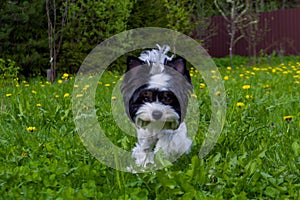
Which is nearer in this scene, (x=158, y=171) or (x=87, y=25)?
(x=158, y=171)

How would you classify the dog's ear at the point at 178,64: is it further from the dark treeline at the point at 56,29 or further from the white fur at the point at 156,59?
the dark treeline at the point at 56,29

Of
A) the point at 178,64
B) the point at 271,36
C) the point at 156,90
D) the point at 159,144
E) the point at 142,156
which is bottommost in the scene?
the point at 271,36

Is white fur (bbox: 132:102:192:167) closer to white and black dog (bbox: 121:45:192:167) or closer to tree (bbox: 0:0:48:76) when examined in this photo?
white and black dog (bbox: 121:45:192:167)

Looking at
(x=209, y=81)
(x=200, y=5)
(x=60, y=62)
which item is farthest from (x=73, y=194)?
(x=200, y=5)

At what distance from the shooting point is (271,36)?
19703mm

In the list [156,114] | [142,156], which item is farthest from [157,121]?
[142,156]

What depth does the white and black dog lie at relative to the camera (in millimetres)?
3012

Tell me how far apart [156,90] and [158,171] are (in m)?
0.46

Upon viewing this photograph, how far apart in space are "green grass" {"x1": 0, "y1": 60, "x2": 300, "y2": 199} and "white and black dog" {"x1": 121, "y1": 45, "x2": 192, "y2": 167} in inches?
7.4

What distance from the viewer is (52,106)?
543 cm

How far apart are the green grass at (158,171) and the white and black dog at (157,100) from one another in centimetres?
19

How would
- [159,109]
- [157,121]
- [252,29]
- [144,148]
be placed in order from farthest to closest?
[252,29], [144,148], [157,121], [159,109]

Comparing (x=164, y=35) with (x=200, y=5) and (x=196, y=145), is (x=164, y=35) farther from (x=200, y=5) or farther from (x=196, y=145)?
(x=196, y=145)

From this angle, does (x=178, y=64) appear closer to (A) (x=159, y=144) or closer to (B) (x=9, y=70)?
(A) (x=159, y=144)
